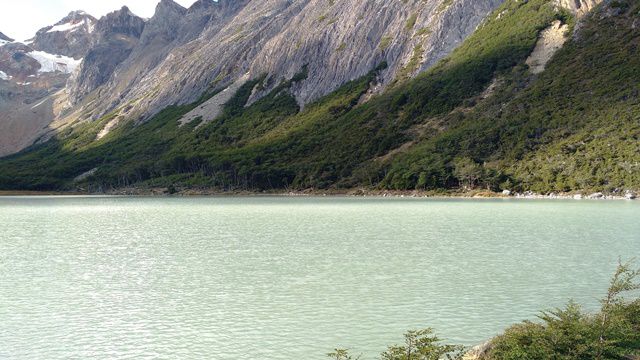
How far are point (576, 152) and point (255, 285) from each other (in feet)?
414

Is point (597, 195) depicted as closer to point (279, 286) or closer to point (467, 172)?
point (467, 172)

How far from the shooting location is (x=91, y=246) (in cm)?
5134

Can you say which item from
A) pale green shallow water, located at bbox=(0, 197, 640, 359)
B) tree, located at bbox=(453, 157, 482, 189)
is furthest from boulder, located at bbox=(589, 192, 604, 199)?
pale green shallow water, located at bbox=(0, 197, 640, 359)

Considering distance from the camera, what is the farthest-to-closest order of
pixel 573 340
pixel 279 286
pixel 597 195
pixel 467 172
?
1. pixel 467 172
2. pixel 597 195
3. pixel 279 286
4. pixel 573 340

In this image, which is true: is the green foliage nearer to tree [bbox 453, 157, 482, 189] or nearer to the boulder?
the boulder

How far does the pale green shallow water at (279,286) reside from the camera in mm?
22500

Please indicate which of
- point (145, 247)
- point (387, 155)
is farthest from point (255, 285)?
point (387, 155)

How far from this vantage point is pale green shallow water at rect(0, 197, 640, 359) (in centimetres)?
2250

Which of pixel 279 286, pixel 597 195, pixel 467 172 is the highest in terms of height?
pixel 467 172

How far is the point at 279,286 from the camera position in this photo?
105 feet

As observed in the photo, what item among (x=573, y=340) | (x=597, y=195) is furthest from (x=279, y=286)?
(x=597, y=195)

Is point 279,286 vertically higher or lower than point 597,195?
lower

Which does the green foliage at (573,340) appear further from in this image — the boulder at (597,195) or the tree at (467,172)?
the tree at (467,172)

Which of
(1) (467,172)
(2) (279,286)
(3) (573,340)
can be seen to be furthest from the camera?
(1) (467,172)
